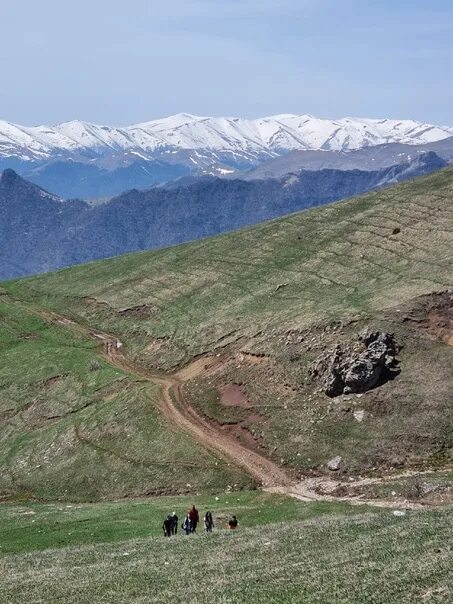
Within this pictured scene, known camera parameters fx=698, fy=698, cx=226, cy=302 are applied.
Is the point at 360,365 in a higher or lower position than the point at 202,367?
higher

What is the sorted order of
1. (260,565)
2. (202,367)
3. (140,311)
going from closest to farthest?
(260,565) → (202,367) → (140,311)

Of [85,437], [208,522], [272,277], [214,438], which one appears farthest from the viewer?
[272,277]

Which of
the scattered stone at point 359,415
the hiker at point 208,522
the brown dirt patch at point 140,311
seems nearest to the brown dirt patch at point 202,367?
the scattered stone at point 359,415

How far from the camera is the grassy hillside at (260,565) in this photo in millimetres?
28312

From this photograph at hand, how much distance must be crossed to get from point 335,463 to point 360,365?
38.5 feet

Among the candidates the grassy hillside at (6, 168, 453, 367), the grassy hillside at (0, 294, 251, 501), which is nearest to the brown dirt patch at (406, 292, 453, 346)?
the grassy hillside at (6, 168, 453, 367)

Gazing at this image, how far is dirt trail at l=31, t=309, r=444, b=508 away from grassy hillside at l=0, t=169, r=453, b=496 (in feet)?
4.37

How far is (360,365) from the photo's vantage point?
68.5 metres

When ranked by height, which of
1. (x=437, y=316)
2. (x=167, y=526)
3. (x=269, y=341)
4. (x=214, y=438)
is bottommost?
(x=214, y=438)

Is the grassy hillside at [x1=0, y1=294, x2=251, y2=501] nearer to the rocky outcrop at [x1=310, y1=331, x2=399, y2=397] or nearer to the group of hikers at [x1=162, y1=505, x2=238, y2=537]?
the group of hikers at [x1=162, y1=505, x2=238, y2=537]

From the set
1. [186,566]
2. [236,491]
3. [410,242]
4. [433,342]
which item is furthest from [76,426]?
[410,242]

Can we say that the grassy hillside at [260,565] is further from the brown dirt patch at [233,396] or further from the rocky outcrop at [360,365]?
the brown dirt patch at [233,396]

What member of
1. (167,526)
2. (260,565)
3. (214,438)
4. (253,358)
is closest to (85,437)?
(214,438)

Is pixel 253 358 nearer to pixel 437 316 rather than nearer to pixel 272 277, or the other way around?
pixel 437 316
